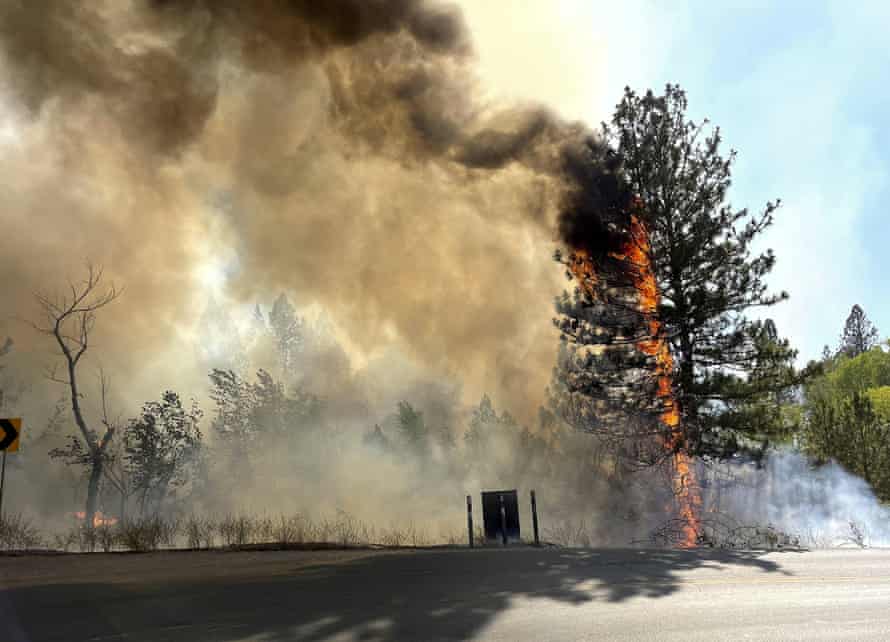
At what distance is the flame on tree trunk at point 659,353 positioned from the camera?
Answer: 19.0 m

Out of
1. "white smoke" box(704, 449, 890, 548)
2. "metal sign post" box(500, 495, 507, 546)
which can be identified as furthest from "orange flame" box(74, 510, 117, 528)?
"white smoke" box(704, 449, 890, 548)

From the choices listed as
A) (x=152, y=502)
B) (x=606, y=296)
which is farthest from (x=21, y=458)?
(x=606, y=296)

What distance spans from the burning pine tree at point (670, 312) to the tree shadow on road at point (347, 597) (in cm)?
908

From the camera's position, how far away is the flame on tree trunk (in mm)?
19047

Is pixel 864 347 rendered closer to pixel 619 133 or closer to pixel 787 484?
pixel 787 484

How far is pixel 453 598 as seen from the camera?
6.84 m

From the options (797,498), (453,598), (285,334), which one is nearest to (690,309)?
(797,498)

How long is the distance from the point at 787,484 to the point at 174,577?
19.4 m

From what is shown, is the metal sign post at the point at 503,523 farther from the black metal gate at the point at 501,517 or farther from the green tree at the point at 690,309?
the green tree at the point at 690,309

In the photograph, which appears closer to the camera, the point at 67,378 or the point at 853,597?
the point at 853,597

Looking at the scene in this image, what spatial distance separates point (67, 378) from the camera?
29.4m

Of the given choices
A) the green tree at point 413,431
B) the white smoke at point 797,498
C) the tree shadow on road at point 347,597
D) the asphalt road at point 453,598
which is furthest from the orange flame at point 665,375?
the green tree at point 413,431

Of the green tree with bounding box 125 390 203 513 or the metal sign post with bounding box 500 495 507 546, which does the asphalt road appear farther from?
the green tree with bounding box 125 390 203 513

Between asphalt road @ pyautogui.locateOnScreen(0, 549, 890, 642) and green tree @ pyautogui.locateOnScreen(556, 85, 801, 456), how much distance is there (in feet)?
27.0
